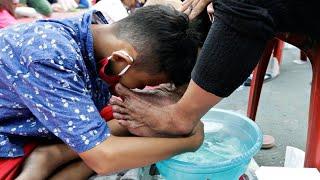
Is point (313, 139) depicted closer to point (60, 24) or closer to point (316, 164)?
point (316, 164)

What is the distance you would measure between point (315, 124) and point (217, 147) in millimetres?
349

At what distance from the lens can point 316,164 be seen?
3.56 ft

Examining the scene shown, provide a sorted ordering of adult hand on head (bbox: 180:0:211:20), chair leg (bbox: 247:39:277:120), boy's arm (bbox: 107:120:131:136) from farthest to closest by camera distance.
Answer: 1. chair leg (bbox: 247:39:277:120)
2. adult hand on head (bbox: 180:0:211:20)
3. boy's arm (bbox: 107:120:131:136)

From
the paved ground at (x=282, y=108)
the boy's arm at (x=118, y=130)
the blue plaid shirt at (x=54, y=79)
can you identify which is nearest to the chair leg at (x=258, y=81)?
the paved ground at (x=282, y=108)

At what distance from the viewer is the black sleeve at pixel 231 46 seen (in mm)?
→ 855

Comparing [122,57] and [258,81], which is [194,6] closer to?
[258,81]

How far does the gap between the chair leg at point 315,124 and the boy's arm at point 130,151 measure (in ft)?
1.10

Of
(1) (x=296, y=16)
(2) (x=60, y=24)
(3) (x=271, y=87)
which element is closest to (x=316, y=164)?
(1) (x=296, y=16)

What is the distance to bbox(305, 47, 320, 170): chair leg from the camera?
1.09m

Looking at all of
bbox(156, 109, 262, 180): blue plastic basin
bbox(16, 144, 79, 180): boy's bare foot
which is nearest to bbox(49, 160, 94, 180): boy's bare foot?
bbox(16, 144, 79, 180): boy's bare foot

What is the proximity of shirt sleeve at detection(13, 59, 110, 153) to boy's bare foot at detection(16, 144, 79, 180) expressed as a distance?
223 mm

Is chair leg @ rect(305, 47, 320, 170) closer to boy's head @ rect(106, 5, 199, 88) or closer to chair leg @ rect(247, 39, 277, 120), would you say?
boy's head @ rect(106, 5, 199, 88)

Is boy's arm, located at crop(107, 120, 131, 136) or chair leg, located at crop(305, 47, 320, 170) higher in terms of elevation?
chair leg, located at crop(305, 47, 320, 170)

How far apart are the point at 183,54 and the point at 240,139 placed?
0.44 meters
